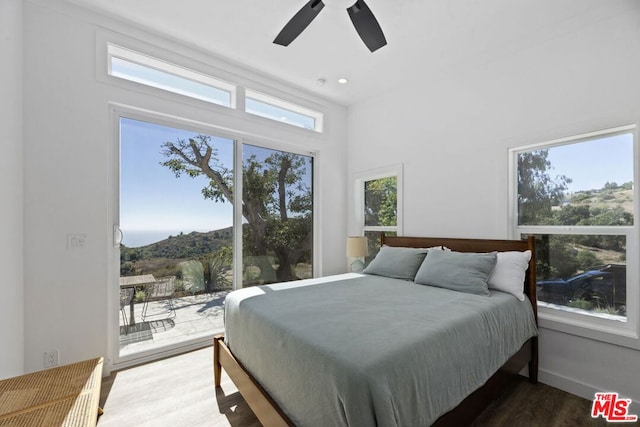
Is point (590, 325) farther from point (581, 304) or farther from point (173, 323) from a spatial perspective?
Answer: point (173, 323)

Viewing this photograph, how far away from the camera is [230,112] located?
3.23 m

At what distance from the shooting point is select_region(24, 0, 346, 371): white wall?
221cm

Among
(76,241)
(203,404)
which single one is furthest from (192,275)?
(203,404)

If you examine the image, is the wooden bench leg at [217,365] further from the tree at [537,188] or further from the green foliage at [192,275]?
the tree at [537,188]

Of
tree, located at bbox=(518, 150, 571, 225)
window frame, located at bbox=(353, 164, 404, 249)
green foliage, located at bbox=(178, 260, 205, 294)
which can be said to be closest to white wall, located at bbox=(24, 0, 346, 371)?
green foliage, located at bbox=(178, 260, 205, 294)

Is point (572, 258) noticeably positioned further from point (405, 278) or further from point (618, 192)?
point (405, 278)

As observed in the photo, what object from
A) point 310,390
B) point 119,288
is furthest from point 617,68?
point 119,288

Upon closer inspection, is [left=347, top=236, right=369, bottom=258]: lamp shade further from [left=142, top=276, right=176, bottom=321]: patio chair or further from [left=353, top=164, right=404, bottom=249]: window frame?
[left=142, top=276, right=176, bottom=321]: patio chair

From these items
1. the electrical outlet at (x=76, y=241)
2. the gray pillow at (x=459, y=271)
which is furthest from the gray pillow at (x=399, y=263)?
the electrical outlet at (x=76, y=241)

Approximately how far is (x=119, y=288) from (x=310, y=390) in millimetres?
2218

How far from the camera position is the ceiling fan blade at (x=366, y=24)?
5.97 ft

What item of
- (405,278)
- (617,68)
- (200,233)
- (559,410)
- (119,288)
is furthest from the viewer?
(200,233)

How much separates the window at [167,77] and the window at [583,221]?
3095mm

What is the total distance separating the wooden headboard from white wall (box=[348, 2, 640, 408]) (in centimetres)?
16
